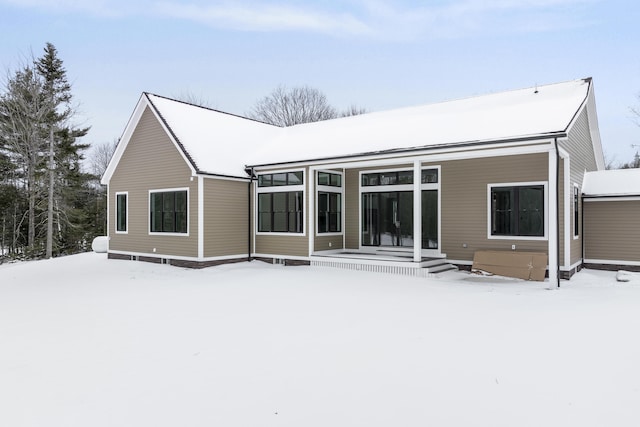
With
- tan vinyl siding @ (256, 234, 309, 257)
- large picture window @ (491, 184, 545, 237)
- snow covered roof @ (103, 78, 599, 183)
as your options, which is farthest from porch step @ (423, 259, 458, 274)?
tan vinyl siding @ (256, 234, 309, 257)

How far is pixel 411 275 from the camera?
1113 cm

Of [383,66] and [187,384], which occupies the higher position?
[383,66]

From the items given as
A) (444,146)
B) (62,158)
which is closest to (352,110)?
(62,158)

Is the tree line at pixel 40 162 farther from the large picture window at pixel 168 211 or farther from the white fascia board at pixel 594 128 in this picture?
the white fascia board at pixel 594 128

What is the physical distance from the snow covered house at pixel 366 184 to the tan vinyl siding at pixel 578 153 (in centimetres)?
6

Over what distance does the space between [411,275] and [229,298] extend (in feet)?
16.1

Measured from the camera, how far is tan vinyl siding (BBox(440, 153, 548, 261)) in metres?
11.0

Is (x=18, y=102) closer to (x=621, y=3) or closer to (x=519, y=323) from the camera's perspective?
(x=519, y=323)

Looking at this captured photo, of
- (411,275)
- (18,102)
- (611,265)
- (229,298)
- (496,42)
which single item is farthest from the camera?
(496,42)

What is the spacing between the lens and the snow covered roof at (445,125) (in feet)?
34.3

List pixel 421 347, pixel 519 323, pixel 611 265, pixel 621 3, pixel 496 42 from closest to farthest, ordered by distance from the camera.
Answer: pixel 421 347 → pixel 519 323 → pixel 611 265 → pixel 621 3 → pixel 496 42

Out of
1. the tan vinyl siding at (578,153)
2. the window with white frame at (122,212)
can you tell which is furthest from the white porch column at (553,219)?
the window with white frame at (122,212)

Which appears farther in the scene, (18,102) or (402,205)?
(18,102)

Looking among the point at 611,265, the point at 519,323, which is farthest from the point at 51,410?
the point at 611,265
